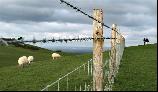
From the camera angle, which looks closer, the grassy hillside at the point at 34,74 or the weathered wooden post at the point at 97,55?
the weathered wooden post at the point at 97,55

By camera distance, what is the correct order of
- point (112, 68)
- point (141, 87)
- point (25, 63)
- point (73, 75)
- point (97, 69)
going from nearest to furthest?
point (97, 69)
point (141, 87)
point (112, 68)
point (73, 75)
point (25, 63)

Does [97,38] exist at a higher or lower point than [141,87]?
higher

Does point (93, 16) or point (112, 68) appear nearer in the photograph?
point (93, 16)

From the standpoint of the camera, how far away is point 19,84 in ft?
97.1

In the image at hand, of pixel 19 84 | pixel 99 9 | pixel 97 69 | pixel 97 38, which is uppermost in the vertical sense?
pixel 99 9

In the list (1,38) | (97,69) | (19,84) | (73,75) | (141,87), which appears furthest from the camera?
(73,75)

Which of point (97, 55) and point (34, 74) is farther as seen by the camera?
point (34, 74)

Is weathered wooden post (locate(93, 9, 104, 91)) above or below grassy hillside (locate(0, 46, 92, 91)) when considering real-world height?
above

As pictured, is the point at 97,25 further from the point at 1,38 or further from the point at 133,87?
the point at 133,87

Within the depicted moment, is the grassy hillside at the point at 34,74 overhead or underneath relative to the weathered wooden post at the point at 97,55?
underneath

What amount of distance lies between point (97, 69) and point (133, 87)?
Answer: 10.0 metres

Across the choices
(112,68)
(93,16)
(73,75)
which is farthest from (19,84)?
(93,16)

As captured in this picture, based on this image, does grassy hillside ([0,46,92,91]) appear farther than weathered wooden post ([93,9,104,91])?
Yes

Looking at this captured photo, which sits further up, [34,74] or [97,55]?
[97,55]
